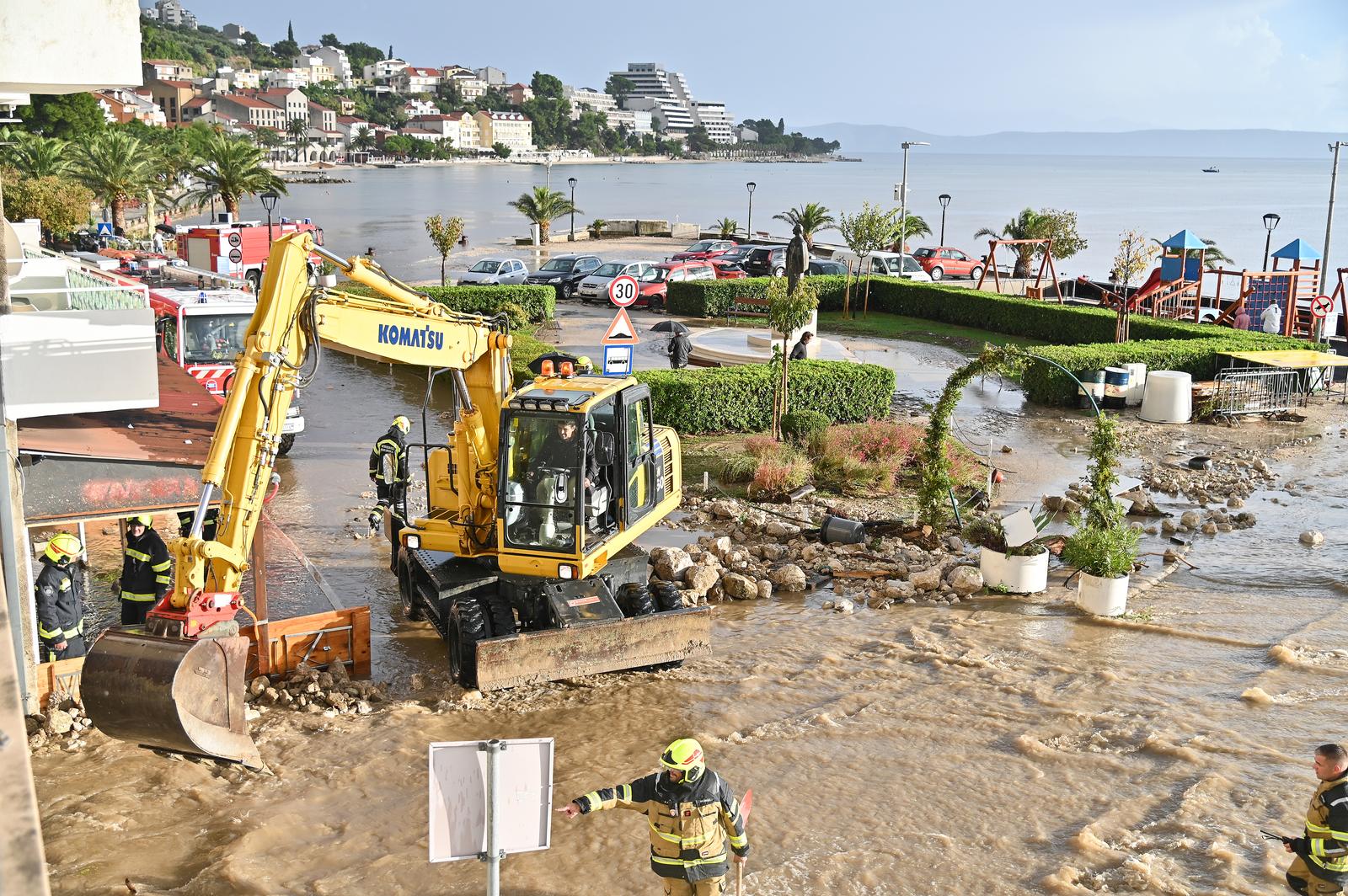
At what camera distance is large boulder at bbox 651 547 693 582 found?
14.0 m

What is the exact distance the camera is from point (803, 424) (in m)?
19.8

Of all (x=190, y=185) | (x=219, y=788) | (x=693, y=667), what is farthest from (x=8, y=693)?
(x=190, y=185)

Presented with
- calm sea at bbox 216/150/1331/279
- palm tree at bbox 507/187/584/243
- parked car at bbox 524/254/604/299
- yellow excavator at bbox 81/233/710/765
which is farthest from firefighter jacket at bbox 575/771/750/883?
palm tree at bbox 507/187/584/243

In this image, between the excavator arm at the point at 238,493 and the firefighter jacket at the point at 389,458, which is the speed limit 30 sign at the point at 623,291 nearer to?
the firefighter jacket at the point at 389,458

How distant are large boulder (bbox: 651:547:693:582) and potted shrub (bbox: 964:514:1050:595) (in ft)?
11.3

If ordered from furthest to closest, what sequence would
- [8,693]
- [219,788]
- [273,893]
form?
[219,788]
[273,893]
[8,693]

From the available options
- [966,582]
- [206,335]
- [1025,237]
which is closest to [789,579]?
[966,582]

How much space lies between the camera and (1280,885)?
8.05m

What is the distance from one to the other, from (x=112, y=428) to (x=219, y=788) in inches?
183

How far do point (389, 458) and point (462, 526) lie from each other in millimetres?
1075

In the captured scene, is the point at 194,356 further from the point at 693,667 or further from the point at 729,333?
the point at 729,333

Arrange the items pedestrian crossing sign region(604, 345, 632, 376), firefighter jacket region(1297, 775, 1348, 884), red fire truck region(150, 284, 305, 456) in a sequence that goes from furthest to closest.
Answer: red fire truck region(150, 284, 305, 456) < pedestrian crossing sign region(604, 345, 632, 376) < firefighter jacket region(1297, 775, 1348, 884)

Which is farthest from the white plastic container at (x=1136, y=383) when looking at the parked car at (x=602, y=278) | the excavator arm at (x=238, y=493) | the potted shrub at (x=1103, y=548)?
the parked car at (x=602, y=278)

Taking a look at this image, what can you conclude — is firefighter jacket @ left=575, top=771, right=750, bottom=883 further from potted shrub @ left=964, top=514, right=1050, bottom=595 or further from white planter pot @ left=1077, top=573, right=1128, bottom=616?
potted shrub @ left=964, top=514, right=1050, bottom=595
